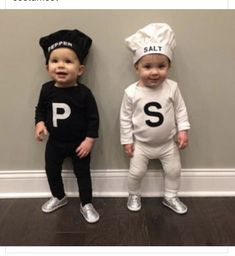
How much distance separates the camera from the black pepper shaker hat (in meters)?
1.38

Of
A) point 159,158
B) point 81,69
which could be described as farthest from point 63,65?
point 159,158

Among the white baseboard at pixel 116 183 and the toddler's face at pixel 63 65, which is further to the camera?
the white baseboard at pixel 116 183

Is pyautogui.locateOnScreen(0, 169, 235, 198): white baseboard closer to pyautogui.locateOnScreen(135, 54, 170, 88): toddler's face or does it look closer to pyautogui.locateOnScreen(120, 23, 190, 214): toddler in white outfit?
pyautogui.locateOnScreen(120, 23, 190, 214): toddler in white outfit

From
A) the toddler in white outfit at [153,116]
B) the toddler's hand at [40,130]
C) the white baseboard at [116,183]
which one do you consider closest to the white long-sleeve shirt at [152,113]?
the toddler in white outfit at [153,116]

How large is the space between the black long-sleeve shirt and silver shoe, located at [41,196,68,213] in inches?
12.6

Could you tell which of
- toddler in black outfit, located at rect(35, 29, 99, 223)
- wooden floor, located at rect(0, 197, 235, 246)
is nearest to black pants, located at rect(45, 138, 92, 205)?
toddler in black outfit, located at rect(35, 29, 99, 223)

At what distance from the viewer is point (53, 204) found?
1.55m

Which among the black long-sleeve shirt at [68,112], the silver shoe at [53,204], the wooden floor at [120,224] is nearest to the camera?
the wooden floor at [120,224]

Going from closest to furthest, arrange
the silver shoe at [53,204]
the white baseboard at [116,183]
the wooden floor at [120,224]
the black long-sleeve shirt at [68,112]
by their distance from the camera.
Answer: the wooden floor at [120,224] → the black long-sleeve shirt at [68,112] → the silver shoe at [53,204] → the white baseboard at [116,183]

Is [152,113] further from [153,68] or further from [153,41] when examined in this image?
[153,41]

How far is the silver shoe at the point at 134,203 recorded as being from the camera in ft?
5.06

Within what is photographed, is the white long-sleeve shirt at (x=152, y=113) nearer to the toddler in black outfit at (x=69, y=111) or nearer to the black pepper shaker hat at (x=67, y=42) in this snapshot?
the toddler in black outfit at (x=69, y=111)

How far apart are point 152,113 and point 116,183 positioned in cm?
45
